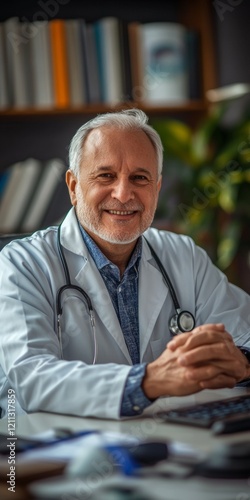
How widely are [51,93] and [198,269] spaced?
1524mm

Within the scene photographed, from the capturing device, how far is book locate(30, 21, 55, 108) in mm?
3459

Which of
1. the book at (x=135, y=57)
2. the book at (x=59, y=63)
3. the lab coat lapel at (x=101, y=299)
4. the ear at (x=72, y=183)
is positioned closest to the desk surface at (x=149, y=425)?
the lab coat lapel at (x=101, y=299)

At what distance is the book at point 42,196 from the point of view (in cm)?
351

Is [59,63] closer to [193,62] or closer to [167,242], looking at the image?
[193,62]

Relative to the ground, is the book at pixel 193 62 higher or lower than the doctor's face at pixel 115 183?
higher

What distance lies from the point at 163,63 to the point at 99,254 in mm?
1866

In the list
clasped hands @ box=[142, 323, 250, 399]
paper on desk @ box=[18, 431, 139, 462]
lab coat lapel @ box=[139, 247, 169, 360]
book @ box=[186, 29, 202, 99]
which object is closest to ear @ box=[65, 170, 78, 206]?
lab coat lapel @ box=[139, 247, 169, 360]

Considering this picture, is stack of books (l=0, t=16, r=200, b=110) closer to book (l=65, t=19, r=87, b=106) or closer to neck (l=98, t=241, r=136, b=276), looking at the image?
book (l=65, t=19, r=87, b=106)

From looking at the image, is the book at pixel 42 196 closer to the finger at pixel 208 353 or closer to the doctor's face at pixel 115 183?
the doctor's face at pixel 115 183

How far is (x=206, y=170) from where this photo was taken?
3.72 metres

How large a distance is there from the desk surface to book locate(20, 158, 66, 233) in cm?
192

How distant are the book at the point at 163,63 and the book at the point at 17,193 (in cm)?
68

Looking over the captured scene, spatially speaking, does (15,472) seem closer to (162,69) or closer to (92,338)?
(92,338)

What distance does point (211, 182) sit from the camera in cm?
369
